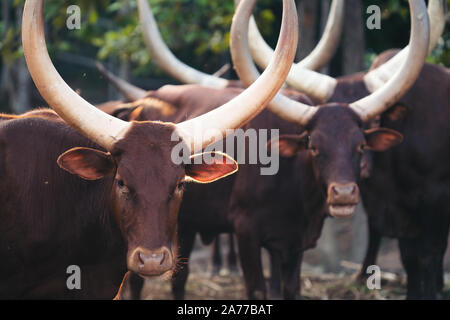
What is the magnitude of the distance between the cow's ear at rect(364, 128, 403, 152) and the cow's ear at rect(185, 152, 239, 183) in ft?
4.42

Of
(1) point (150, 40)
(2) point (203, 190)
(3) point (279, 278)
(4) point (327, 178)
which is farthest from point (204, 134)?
(1) point (150, 40)

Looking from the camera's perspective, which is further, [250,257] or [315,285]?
[315,285]

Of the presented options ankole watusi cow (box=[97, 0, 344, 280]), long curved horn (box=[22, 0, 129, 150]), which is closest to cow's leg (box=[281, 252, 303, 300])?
ankole watusi cow (box=[97, 0, 344, 280])

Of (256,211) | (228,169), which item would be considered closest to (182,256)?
(256,211)

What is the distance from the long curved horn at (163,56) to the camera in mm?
5000

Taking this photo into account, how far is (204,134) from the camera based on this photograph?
9.91 feet

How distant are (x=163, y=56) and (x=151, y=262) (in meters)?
2.74

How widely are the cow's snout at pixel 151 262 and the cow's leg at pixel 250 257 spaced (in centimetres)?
163

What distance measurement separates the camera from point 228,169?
3.07 meters

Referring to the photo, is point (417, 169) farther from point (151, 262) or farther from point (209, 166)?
point (151, 262)

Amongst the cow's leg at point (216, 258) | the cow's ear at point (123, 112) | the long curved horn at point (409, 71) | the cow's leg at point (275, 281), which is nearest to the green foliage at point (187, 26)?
the cow's ear at point (123, 112)

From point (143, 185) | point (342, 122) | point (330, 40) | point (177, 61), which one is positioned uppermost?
point (330, 40)

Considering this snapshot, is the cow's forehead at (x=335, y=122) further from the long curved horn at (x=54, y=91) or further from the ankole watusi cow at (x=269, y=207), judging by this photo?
the long curved horn at (x=54, y=91)
